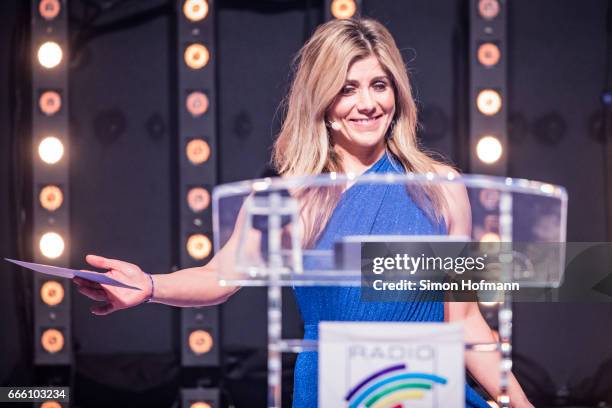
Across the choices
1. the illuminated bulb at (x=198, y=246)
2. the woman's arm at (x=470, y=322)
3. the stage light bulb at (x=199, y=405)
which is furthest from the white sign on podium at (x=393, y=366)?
the stage light bulb at (x=199, y=405)

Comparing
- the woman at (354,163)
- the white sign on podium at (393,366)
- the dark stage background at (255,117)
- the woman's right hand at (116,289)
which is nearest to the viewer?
the white sign on podium at (393,366)

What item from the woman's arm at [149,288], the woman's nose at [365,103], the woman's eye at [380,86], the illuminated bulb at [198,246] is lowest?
the woman's arm at [149,288]

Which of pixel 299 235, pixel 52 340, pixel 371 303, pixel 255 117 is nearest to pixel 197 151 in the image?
pixel 255 117

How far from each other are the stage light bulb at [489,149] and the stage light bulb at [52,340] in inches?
61.7

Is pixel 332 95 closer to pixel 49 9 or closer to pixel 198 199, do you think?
pixel 198 199

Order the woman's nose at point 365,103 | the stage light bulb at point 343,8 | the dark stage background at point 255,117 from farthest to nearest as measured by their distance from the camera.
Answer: the dark stage background at point 255,117, the stage light bulb at point 343,8, the woman's nose at point 365,103

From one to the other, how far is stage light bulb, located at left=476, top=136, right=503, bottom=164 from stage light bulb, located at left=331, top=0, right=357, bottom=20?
620mm

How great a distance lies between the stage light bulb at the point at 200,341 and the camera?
2893 millimetres

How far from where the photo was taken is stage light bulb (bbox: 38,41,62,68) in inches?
113

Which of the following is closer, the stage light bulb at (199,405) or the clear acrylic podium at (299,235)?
the clear acrylic podium at (299,235)

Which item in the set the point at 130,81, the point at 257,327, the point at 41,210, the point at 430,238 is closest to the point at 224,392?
the point at 257,327

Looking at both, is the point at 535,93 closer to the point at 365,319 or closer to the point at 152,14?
the point at 152,14

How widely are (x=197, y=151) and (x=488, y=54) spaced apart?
3.44ft

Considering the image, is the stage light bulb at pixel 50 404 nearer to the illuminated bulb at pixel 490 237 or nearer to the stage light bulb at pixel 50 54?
the stage light bulb at pixel 50 54
